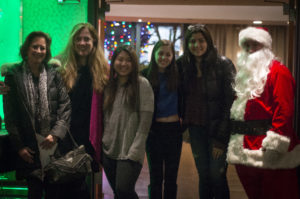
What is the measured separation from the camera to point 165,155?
260 centimetres

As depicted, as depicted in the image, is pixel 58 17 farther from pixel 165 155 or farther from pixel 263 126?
pixel 263 126

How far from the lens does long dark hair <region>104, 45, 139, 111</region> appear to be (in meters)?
2.40

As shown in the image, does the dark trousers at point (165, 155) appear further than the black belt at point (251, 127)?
Yes

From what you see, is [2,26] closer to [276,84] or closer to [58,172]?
[58,172]

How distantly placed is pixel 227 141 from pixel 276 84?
0.58m

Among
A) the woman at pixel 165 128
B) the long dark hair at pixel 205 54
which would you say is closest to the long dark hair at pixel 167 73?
the woman at pixel 165 128

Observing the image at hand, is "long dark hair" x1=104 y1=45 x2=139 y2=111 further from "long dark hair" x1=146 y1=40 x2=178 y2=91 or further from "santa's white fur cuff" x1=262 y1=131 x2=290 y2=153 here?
"santa's white fur cuff" x1=262 y1=131 x2=290 y2=153

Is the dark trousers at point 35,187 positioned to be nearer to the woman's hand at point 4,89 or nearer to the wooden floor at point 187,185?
the woman's hand at point 4,89

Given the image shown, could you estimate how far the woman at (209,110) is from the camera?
2521 mm

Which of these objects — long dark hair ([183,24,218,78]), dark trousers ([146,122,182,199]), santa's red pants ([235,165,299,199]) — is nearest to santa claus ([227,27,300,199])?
santa's red pants ([235,165,299,199])

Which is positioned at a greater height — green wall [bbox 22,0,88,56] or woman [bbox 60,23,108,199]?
green wall [bbox 22,0,88,56]

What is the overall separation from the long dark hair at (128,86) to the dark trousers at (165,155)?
0.32 meters

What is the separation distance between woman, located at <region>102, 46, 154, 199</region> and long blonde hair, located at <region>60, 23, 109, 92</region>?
9cm

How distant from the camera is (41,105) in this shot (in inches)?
92.5
